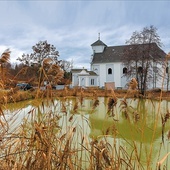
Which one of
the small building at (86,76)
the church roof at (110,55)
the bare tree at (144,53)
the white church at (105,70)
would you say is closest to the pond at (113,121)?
the bare tree at (144,53)

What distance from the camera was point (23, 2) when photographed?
4230mm

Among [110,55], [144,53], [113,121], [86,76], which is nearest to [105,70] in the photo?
[110,55]

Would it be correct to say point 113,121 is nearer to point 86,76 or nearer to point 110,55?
point 86,76

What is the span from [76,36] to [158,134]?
19.9 m

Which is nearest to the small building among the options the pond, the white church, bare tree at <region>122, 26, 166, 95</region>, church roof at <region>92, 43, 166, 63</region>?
the white church

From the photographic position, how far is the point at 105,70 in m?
30.2

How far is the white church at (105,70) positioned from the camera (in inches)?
1139

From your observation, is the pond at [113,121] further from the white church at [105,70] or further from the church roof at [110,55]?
the church roof at [110,55]

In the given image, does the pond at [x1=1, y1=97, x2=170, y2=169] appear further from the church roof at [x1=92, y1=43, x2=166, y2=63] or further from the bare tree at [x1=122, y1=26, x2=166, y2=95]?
the church roof at [x1=92, y1=43, x2=166, y2=63]

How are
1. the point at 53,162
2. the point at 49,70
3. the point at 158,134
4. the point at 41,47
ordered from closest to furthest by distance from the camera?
the point at 53,162
the point at 49,70
the point at 158,134
the point at 41,47

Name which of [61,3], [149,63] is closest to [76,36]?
[149,63]

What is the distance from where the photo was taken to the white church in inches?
1139

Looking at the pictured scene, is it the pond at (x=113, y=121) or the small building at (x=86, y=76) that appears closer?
the pond at (x=113, y=121)

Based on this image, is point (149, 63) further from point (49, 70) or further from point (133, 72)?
point (49, 70)
